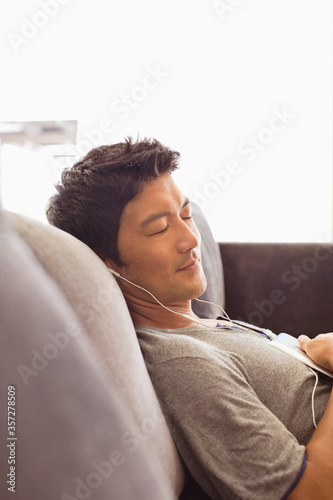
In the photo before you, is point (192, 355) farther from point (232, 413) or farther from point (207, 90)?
point (207, 90)

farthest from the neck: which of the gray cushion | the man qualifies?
the gray cushion

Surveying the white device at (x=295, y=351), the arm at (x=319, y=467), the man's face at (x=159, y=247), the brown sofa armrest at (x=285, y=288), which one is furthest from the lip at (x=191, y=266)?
the brown sofa armrest at (x=285, y=288)

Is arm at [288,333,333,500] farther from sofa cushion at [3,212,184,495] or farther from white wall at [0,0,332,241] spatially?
white wall at [0,0,332,241]

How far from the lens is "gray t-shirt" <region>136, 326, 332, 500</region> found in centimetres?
66

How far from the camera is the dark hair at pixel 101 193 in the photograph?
0.94 m

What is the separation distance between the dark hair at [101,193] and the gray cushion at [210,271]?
1.63 ft

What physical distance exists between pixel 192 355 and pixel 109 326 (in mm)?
194

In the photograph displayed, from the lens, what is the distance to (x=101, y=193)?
0.94 metres

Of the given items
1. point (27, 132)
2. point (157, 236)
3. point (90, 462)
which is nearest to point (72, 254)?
point (90, 462)

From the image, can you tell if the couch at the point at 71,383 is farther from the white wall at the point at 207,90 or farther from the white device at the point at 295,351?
the white wall at the point at 207,90

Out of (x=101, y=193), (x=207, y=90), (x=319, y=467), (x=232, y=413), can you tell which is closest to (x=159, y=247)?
(x=101, y=193)

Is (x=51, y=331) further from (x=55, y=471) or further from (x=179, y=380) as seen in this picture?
(x=179, y=380)

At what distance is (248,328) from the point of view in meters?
1.17

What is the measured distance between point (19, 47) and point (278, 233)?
1.88 metres
